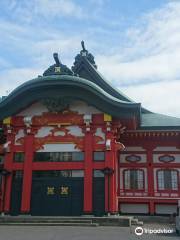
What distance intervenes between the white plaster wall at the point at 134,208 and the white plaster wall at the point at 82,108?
21.8ft

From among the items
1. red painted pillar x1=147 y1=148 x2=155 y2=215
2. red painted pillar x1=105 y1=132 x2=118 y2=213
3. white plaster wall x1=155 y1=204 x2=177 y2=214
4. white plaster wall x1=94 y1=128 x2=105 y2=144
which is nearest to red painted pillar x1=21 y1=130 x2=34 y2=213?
white plaster wall x1=94 y1=128 x2=105 y2=144

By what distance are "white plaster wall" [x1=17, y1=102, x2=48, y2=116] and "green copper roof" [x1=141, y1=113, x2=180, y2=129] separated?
6.63 m

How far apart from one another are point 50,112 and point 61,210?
598 cm

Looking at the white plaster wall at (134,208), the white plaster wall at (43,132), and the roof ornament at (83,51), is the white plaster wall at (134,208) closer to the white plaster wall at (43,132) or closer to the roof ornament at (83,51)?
the white plaster wall at (43,132)

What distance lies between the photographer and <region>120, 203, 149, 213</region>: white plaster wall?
2286 centimetres

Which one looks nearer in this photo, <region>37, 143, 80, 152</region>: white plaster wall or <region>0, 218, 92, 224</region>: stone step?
<region>0, 218, 92, 224</region>: stone step

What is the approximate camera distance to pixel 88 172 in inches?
798

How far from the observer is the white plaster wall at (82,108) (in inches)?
846

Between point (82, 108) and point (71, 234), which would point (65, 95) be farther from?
point (71, 234)

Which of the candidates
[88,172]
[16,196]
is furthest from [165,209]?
[16,196]

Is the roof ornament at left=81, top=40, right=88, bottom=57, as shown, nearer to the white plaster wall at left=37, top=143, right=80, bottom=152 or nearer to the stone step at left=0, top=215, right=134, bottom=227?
the white plaster wall at left=37, top=143, right=80, bottom=152

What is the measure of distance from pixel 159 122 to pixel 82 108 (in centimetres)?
550

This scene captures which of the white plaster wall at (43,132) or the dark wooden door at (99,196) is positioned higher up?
the white plaster wall at (43,132)

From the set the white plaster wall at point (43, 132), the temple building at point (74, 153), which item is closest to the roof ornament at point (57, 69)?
the temple building at point (74, 153)
